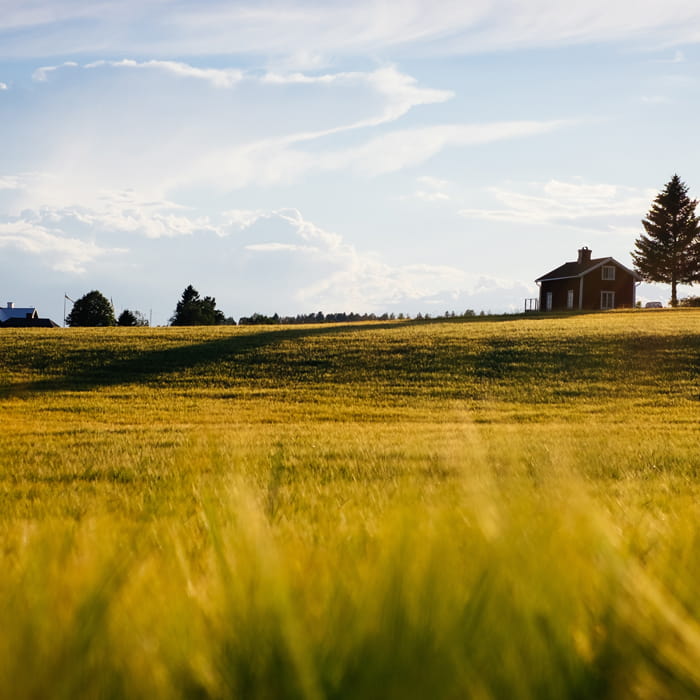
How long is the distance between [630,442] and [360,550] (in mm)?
11158

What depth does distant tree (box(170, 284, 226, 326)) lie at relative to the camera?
84750mm

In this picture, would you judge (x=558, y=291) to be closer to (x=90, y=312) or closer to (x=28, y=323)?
(x=90, y=312)

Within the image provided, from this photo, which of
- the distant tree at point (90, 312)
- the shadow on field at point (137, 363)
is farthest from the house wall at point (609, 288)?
the distant tree at point (90, 312)

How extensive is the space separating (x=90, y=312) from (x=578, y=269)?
53.6 meters

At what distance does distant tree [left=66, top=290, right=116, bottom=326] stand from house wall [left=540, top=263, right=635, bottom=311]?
50.3 meters

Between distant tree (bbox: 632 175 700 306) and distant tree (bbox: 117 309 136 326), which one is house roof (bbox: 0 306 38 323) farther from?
distant tree (bbox: 632 175 700 306)

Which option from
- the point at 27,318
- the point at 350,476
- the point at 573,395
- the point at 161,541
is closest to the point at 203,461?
the point at 350,476

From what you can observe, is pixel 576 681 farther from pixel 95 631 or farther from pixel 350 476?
pixel 350 476

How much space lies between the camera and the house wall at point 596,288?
7281 cm

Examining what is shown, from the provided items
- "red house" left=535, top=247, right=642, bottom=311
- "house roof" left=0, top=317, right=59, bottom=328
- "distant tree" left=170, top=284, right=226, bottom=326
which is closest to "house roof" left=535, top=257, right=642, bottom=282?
"red house" left=535, top=247, right=642, bottom=311

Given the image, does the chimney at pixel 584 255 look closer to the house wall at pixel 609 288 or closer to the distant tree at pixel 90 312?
the house wall at pixel 609 288

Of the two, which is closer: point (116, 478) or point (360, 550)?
point (360, 550)

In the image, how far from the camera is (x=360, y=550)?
4.31 feet

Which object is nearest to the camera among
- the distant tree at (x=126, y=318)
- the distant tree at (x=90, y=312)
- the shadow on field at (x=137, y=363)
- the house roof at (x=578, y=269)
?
the shadow on field at (x=137, y=363)
